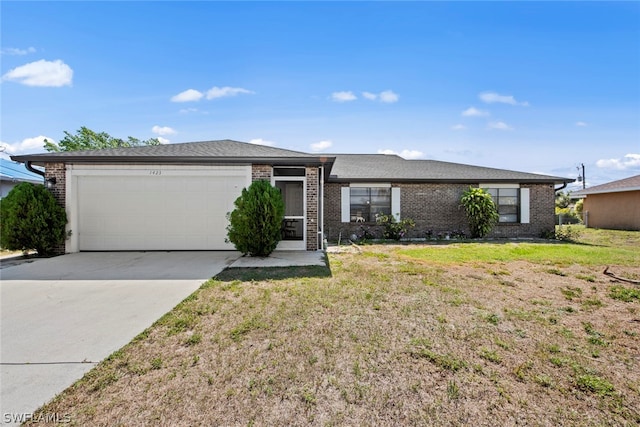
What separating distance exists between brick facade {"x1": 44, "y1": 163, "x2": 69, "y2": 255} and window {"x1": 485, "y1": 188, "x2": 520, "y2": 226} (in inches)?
616

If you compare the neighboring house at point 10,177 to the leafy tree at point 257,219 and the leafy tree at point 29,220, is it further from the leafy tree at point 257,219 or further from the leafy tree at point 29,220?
the leafy tree at point 257,219

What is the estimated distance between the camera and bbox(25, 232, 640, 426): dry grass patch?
2.16 meters

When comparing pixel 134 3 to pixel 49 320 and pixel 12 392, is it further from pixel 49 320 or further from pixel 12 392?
pixel 12 392

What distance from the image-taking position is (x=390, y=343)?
10.6 ft

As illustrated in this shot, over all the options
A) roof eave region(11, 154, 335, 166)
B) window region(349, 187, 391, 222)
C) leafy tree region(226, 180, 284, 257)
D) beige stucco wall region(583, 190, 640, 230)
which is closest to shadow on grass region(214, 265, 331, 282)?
leafy tree region(226, 180, 284, 257)

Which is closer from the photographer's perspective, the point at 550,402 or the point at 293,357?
the point at 550,402

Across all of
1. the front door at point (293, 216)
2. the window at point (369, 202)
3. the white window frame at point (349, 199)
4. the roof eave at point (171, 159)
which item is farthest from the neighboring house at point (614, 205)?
the roof eave at point (171, 159)

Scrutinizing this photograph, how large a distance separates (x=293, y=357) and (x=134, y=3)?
35.8 ft

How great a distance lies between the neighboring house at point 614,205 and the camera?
1672cm

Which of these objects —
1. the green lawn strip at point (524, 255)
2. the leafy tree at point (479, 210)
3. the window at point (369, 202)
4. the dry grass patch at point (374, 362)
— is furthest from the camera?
the window at point (369, 202)

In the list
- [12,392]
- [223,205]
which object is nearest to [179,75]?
[223,205]

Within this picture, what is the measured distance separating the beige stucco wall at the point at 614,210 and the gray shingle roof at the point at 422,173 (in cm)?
762

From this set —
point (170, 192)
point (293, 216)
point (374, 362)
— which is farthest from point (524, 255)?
point (170, 192)

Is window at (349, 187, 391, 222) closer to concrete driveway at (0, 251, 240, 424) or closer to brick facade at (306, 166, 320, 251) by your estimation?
brick facade at (306, 166, 320, 251)
